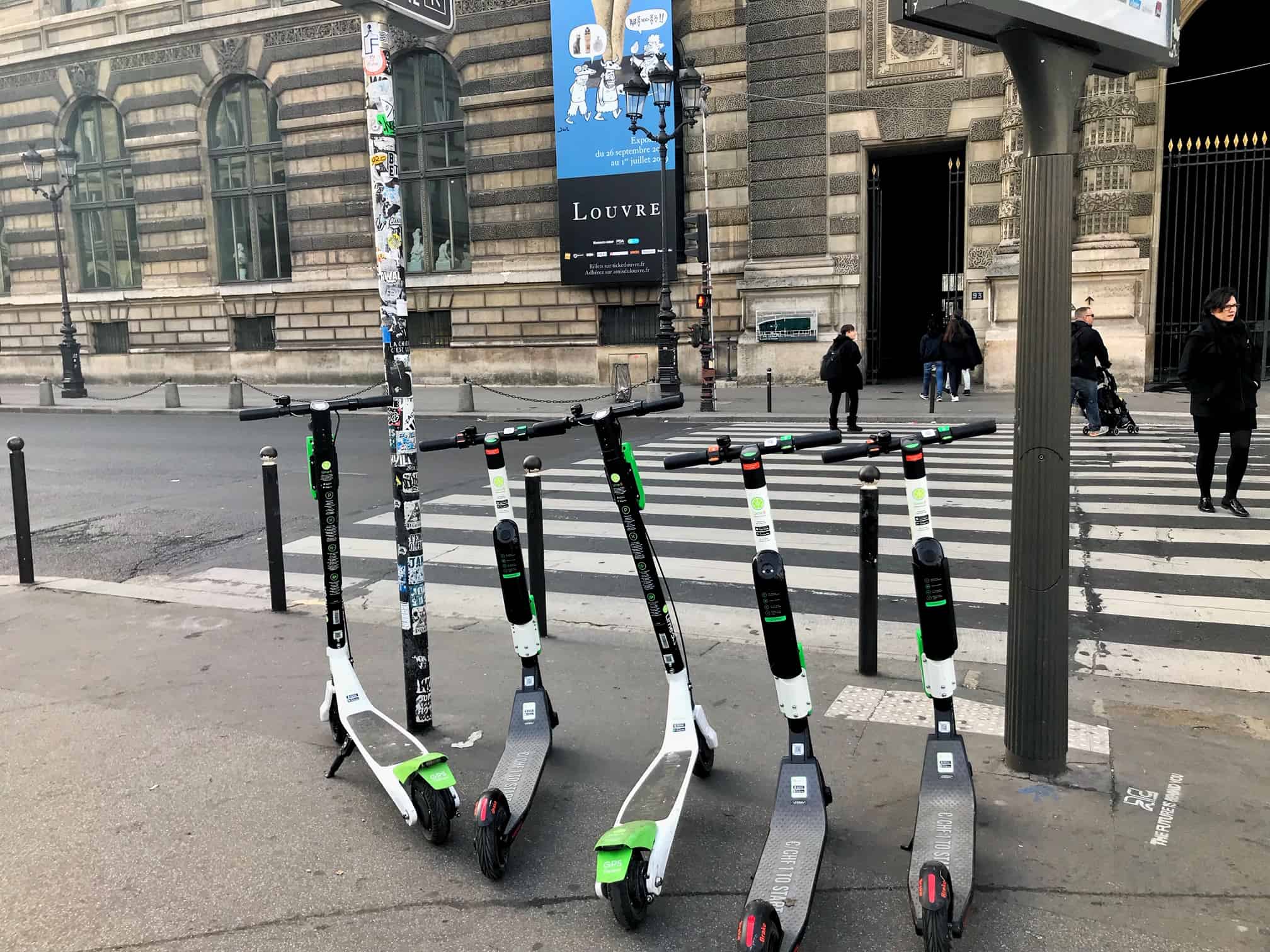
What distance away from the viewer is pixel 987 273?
21.4 meters

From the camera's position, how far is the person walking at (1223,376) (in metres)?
8.55

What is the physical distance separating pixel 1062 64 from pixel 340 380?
91.0ft

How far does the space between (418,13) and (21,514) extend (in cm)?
555

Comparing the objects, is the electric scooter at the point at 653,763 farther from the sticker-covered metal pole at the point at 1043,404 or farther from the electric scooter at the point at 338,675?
the sticker-covered metal pole at the point at 1043,404

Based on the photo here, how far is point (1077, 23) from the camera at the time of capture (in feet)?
11.6

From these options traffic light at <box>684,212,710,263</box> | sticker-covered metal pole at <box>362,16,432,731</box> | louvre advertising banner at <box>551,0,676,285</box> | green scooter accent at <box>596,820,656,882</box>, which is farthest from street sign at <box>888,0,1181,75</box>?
louvre advertising banner at <box>551,0,676,285</box>

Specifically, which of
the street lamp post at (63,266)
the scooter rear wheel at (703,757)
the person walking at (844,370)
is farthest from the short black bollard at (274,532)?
the street lamp post at (63,266)

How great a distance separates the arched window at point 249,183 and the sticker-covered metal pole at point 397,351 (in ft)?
89.6

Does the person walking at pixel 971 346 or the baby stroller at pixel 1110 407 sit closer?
the baby stroller at pixel 1110 407

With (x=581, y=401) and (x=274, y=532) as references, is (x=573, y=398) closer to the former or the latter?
(x=581, y=401)

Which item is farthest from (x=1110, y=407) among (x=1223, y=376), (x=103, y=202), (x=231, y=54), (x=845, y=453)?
(x=103, y=202)

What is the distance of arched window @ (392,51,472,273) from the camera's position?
2739 centimetres

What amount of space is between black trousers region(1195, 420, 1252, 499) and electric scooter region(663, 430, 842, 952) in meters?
6.83

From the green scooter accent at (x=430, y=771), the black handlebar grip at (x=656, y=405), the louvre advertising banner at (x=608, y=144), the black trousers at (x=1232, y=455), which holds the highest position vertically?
the louvre advertising banner at (x=608, y=144)
